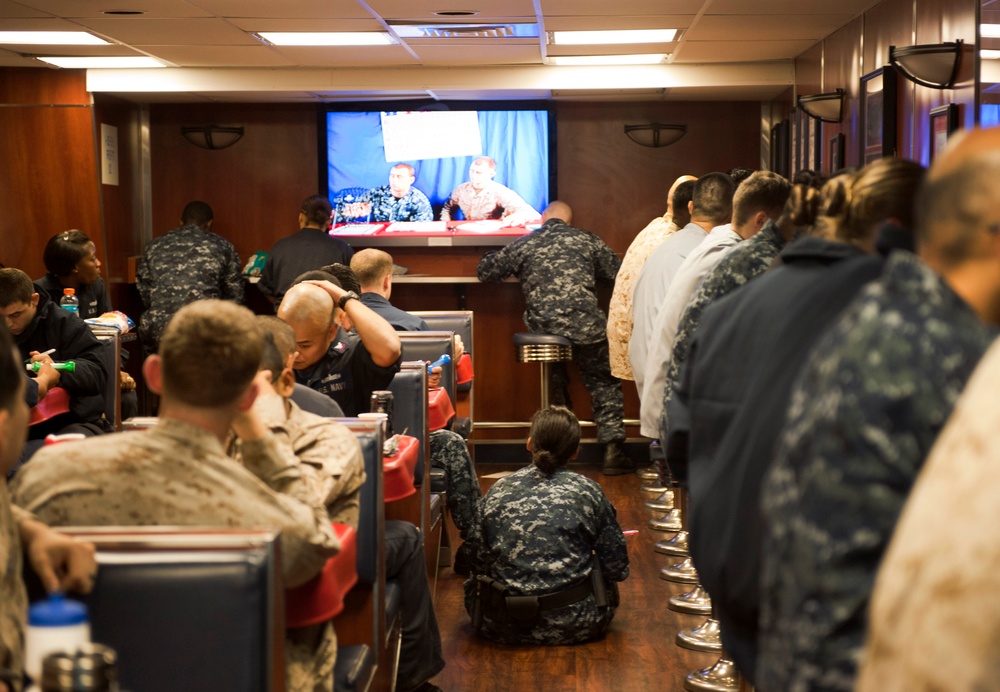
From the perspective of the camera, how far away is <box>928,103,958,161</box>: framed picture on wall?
14.8 feet

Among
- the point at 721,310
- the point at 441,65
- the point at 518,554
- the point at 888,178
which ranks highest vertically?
the point at 441,65

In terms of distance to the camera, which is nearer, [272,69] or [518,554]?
[518,554]

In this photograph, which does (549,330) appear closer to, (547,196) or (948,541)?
(547,196)

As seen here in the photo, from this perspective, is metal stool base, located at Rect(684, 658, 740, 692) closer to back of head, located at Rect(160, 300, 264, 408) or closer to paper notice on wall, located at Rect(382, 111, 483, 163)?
back of head, located at Rect(160, 300, 264, 408)

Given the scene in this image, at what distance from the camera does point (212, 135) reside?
902 centimetres

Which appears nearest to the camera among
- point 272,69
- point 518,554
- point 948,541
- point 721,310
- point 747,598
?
point 948,541

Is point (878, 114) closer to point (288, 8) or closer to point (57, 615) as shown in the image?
point (288, 8)

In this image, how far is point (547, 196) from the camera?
8.73 m

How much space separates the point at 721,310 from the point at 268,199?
725cm

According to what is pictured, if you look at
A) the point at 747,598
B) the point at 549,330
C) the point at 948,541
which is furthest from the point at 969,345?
the point at 549,330

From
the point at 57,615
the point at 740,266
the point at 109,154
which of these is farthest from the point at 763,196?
the point at 109,154

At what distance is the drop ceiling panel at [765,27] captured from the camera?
6.08 meters

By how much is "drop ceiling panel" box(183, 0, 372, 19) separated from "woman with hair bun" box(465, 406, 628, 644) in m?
2.49

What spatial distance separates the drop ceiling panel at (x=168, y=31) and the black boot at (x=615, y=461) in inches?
131
